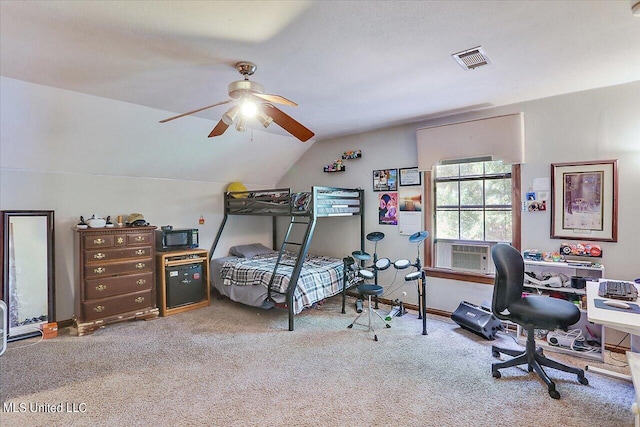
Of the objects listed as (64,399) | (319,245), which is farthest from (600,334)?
(64,399)

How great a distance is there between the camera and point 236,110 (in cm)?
232

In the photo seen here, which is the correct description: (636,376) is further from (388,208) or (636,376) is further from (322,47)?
(388,208)

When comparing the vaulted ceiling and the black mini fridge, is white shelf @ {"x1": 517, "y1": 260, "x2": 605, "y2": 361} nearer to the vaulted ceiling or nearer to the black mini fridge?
the vaulted ceiling

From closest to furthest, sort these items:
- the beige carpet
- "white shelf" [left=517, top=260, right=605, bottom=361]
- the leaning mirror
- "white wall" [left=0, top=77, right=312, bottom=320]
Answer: the beige carpet, "white shelf" [left=517, top=260, right=605, bottom=361], "white wall" [left=0, top=77, right=312, bottom=320], the leaning mirror

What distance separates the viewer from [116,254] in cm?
361

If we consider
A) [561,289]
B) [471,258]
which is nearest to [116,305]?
[471,258]

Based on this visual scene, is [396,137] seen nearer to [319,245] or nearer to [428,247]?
[428,247]

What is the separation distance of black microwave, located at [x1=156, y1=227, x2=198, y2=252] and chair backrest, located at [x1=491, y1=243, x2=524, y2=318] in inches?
148

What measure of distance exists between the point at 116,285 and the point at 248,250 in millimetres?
1912

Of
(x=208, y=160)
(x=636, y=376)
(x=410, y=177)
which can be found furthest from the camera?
(x=208, y=160)

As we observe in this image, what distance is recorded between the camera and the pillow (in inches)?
195

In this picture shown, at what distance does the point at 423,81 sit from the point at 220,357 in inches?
122

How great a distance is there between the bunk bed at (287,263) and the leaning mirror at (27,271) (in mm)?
1911

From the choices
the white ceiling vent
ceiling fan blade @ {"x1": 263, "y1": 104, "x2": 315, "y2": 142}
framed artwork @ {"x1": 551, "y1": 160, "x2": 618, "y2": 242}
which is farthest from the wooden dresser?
framed artwork @ {"x1": 551, "y1": 160, "x2": 618, "y2": 242}
